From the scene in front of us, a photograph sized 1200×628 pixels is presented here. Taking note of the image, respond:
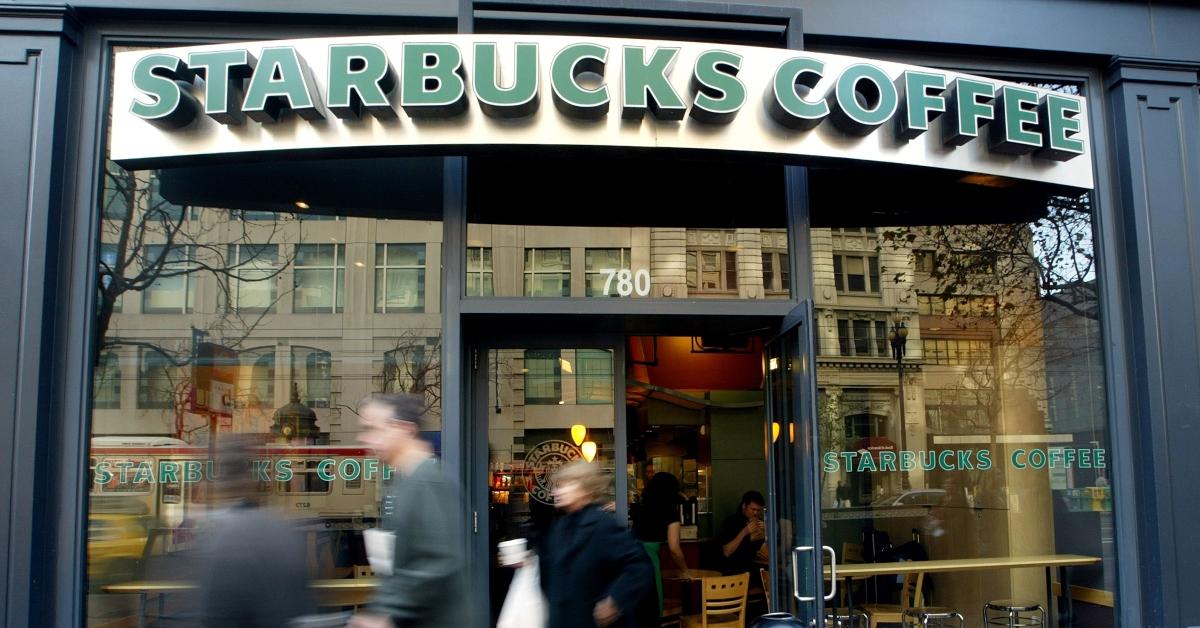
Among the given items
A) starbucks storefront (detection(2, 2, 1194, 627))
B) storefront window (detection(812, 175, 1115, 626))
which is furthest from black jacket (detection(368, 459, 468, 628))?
storefront window (detection(812, 175, 1115, 626))

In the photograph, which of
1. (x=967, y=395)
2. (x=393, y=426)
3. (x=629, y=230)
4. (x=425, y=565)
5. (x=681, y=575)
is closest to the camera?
(x=425, y=565)

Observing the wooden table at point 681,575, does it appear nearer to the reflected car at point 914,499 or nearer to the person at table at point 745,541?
the person at table at point 745,541

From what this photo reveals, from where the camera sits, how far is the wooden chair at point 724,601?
23.9 ft

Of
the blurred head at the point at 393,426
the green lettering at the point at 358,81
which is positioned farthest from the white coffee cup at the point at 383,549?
the green lettering at the point at 358,81

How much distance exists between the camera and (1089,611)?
250 inches

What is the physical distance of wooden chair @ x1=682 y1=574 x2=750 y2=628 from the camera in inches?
287

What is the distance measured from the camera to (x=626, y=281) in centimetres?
620

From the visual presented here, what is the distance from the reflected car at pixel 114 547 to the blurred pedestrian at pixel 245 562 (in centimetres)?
279

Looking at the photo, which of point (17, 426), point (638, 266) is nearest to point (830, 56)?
point (638, 266)

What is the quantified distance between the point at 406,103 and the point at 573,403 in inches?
95.8

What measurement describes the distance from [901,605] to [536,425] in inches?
117

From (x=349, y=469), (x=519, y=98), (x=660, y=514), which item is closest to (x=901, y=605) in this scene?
(x=660, y=514)

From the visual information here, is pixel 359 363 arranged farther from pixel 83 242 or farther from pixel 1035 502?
pixel 1035 502

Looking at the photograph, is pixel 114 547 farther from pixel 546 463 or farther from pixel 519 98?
pixel 519 98
